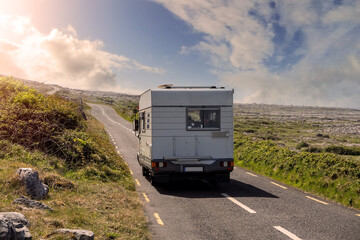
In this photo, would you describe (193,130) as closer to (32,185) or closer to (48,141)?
(32,185)

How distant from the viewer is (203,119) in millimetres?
11336

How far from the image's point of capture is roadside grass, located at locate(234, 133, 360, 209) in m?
10.1

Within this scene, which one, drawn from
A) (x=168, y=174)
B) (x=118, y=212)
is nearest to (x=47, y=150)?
(x=168, y=174)

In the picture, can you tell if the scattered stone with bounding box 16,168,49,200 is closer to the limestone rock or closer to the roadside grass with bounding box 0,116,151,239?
the roadside grass with bounding box 0,116,151,239

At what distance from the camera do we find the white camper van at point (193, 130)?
11219 mm

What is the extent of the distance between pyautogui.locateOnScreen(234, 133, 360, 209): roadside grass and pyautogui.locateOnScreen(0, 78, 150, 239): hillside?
258 inches

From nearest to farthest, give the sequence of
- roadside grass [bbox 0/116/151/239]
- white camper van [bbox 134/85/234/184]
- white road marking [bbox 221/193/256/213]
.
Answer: roadside grass [bbox 0/116/151/239] < white road marking [bbox 221/193/256/213] < white camper van [bbox 134/85/234/184]

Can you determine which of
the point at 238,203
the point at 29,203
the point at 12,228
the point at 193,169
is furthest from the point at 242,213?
the point at 12,228

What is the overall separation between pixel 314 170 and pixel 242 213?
512 cm

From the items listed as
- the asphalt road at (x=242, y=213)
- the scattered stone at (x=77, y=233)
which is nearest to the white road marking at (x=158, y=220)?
the asphalt road at (x=242, y=213)

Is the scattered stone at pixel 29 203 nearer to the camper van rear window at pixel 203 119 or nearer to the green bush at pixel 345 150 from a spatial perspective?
the camper van rear window at pixel 203 119

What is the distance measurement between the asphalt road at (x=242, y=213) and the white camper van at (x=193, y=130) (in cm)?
92

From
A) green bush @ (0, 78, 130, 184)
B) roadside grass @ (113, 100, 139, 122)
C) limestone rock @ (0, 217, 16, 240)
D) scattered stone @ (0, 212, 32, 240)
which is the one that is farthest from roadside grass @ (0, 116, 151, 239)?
roadside grass @ (113, 100, 139, 122)

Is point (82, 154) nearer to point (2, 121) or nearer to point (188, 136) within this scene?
point (2, 121)
